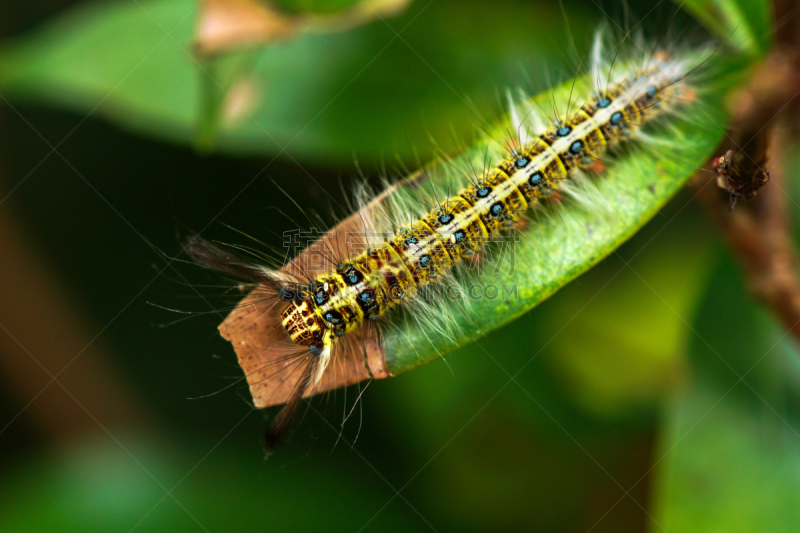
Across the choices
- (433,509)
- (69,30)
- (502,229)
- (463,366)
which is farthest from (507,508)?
(69,30)

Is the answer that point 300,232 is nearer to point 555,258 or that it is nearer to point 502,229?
point 502,229

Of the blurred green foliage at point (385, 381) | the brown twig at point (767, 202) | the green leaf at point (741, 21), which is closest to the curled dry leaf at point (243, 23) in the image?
the blurred green foliage at point (385, 381)

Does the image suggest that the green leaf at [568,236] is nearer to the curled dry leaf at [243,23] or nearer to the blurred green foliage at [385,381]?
the blurred green foliage at [385,381]

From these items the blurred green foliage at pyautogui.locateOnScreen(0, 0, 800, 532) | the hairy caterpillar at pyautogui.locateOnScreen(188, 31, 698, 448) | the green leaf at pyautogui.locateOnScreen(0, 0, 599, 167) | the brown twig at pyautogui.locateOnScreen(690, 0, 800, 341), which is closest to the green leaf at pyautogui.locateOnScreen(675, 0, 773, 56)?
the brown twig at pyautogui.locateOnScreen(690, 0, 800, 341)

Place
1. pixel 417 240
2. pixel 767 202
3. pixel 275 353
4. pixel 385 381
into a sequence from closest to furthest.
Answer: pixel 767 202
pixel 275 353
pixel 417 240
pixel 385 381

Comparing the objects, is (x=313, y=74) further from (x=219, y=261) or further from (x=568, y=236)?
(x=568, y=236)

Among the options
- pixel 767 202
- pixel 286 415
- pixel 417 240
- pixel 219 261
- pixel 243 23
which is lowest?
pixel 286 415

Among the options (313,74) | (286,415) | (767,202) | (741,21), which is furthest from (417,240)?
(741,21)
